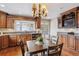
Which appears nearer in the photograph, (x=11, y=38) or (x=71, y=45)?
(x=71, y=45)

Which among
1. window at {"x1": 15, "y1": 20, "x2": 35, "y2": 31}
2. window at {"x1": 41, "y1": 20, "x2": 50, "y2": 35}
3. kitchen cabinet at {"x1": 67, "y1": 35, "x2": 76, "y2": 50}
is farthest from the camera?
window at {"x1": 41, "y1": 20, "x2": 50, "y2": 35}

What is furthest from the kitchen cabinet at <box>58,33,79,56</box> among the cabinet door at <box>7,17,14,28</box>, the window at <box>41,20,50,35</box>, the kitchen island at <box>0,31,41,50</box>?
the window at <box>41,20,50,35</box>

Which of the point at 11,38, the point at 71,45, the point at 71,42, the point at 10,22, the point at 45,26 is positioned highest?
the point at 10,22

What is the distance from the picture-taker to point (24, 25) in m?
7.40

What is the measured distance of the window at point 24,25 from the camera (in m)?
7.07

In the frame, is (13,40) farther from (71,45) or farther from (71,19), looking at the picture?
(71,19)

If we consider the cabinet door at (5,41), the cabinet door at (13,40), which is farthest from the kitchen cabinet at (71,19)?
the cabinet door at (5,41)

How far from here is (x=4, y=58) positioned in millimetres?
890

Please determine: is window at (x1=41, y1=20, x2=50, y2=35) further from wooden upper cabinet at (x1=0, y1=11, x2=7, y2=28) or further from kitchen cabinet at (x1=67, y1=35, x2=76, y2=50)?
kitchen cabinet at (x1=67, y1=35, x2=76, y2=50)

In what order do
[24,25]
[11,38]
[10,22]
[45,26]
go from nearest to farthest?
[11,38] < [10,22] < [24,25] < [45,26]

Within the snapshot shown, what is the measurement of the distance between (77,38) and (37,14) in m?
2.34

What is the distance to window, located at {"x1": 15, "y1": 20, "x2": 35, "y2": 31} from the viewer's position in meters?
7.07

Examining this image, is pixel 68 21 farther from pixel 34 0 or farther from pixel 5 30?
pixel 34 0

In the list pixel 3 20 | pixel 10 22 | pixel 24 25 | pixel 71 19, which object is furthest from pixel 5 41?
pixel 71 19
